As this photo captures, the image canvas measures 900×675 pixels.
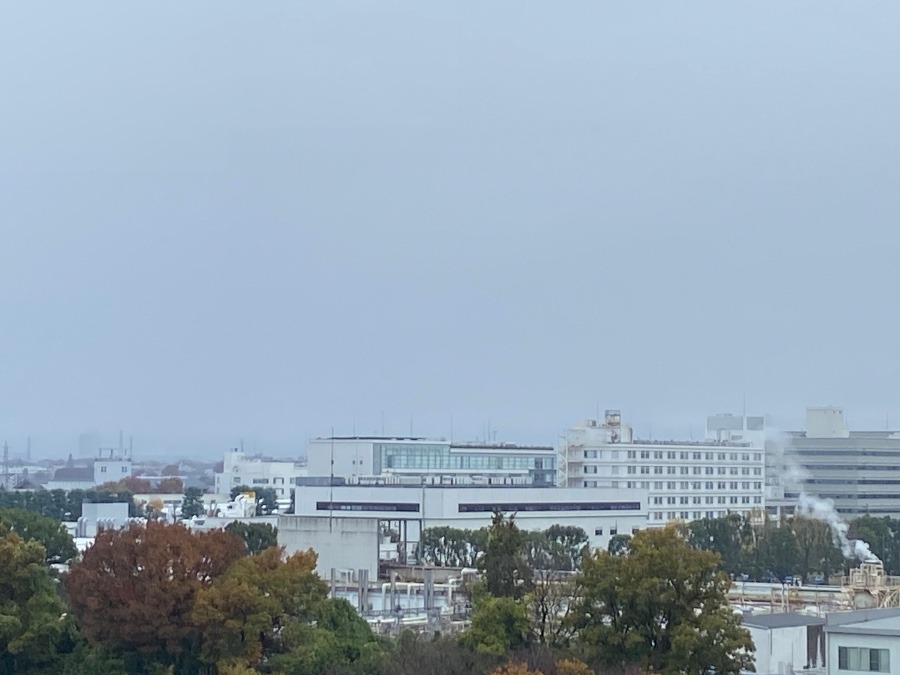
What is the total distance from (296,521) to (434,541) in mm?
8601

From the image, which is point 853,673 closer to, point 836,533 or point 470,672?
point 470,672

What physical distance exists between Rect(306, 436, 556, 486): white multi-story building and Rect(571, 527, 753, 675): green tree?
5113 cm

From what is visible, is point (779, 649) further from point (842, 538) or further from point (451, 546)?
point (842, 538)

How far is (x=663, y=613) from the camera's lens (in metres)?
23.0

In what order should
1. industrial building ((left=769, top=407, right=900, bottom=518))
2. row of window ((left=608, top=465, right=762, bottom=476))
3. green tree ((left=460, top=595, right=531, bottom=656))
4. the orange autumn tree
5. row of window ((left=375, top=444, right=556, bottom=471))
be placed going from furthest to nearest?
industrial building ((left=769, top=407, right=900, bottom=518)) < row of window ((left=375, top=444, right=556, bottom=471)) < row of window ((left=608, top=465, right=762, bottom=476)) < the orange autumn tree < green tree ((left=460, top=595, right=531, bottom=656))

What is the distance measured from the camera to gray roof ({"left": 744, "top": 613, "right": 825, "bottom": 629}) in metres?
27.4

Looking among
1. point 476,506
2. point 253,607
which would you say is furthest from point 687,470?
point 253,607

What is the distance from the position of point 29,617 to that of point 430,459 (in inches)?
2165

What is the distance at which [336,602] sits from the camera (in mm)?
25828

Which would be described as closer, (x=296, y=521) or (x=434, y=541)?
(x=296, y=521)

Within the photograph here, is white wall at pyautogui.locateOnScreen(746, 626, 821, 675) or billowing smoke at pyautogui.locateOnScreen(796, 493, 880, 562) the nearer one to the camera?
white wall at pyautogui.locateOnScreen(746, 626, 821, 675)

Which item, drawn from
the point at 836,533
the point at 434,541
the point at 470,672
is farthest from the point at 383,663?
the point at 836,533

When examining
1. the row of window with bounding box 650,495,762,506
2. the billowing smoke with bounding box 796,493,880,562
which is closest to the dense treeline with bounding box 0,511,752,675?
the billowing smoke with bounding box 796,493,880,562

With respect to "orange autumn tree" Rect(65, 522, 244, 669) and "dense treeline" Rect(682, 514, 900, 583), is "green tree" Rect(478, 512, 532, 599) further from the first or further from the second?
"dense treeline" Rect(682, 514, 900, 583)
